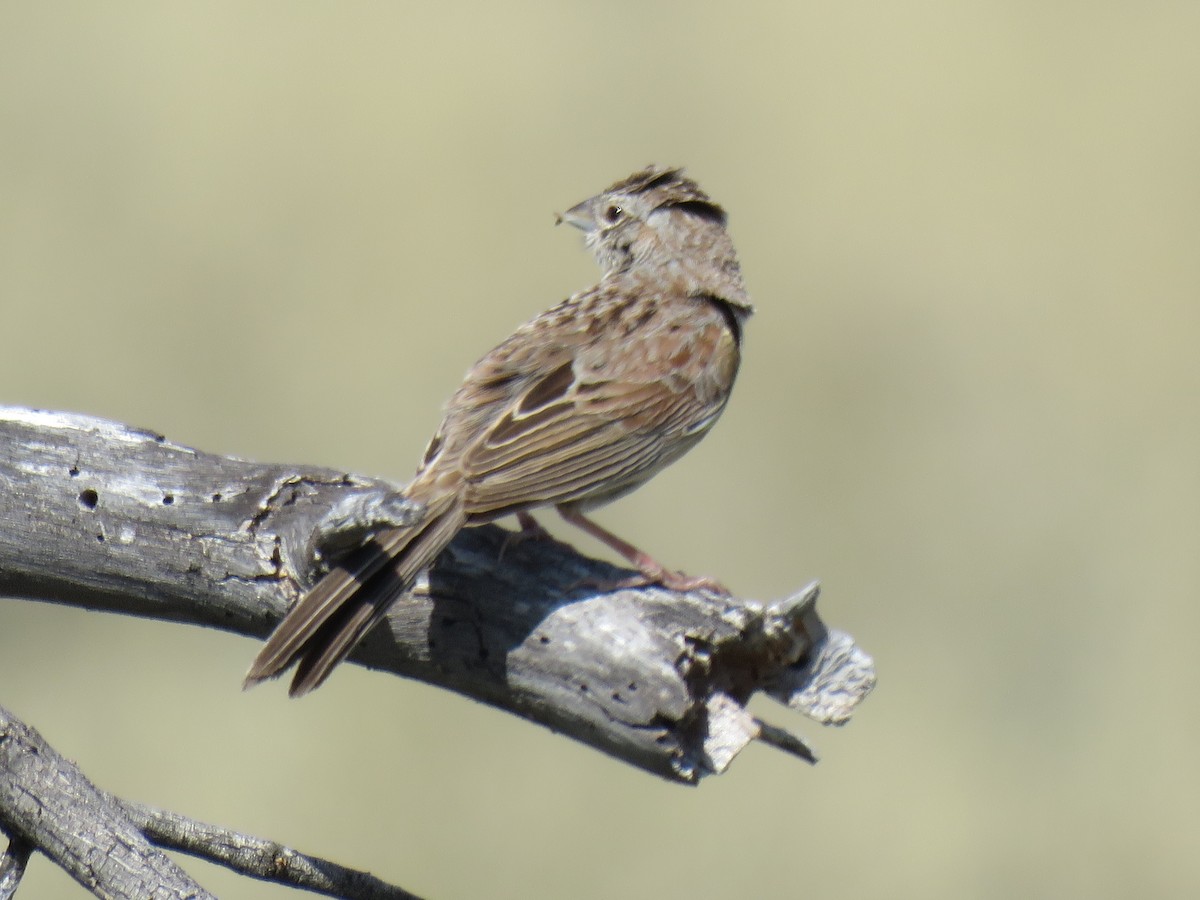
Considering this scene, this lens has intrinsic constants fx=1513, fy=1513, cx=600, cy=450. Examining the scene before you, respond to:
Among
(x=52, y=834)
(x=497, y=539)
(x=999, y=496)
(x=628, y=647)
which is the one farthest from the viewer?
(x=999, y=496)

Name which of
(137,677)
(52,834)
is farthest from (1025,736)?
(52,834)

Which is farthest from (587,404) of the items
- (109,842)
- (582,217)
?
(109,842)

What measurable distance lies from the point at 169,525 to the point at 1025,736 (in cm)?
617

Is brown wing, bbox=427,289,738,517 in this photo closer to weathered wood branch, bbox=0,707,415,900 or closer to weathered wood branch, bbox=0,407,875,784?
weathered wood branch, bbox=0,407,875,784

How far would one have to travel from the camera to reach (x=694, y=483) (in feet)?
31.0

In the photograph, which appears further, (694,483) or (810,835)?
(694,483)

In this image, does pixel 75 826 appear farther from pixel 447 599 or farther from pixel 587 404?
pixel 587 404

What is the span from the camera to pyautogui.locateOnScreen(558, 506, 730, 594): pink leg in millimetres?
3554

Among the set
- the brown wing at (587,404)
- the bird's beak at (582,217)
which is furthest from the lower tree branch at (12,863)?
the bird's beak at (582,217)

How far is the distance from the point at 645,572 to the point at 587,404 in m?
0.60

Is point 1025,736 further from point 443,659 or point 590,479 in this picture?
point 443,659

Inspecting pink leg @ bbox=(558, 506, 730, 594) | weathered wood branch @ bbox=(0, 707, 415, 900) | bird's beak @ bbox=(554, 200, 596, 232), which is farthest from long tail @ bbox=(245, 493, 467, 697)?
bird's beak @ bbox=(554, 200, 596, 232)

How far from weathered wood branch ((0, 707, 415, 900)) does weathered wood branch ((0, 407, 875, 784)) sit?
1.77 feet

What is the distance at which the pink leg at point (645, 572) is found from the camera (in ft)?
11.7
